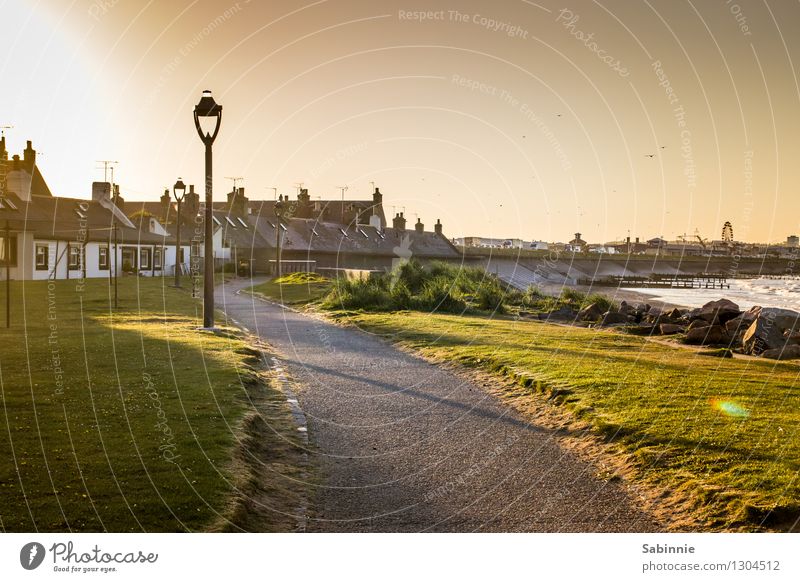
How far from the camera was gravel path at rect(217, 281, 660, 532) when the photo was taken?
672 cm

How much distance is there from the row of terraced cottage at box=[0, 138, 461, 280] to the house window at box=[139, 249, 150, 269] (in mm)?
35

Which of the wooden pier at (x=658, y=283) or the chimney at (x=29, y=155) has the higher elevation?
the chimney at (x=29, y=155)

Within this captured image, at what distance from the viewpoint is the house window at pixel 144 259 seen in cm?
5502

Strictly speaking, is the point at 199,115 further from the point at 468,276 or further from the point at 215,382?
the point at 468,276

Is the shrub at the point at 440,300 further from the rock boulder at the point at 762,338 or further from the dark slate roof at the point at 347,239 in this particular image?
the dark slate roof at the point at 347,239

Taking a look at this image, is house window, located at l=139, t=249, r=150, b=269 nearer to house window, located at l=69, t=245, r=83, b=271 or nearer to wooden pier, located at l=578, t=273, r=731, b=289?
house window, located at l=69, t=245, r=83, b=271

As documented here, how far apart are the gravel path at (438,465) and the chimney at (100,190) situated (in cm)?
4975

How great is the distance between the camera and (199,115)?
17.8 metres

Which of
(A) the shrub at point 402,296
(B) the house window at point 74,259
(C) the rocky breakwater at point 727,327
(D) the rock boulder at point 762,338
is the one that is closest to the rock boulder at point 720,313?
(C) the rocky breakwater at point 727,327

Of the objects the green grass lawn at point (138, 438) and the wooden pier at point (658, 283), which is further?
the wooden pier at point (658, 283)

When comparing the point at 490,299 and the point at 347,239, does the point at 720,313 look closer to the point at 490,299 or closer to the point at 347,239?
the point at 490,299

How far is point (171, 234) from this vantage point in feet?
220

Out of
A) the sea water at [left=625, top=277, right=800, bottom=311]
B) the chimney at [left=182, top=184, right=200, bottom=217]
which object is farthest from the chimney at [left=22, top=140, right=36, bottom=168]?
the sea water at [left=625, top=277, right=800, bottom=311]

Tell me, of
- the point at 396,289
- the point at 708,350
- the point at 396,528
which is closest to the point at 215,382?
the point at 396,528
